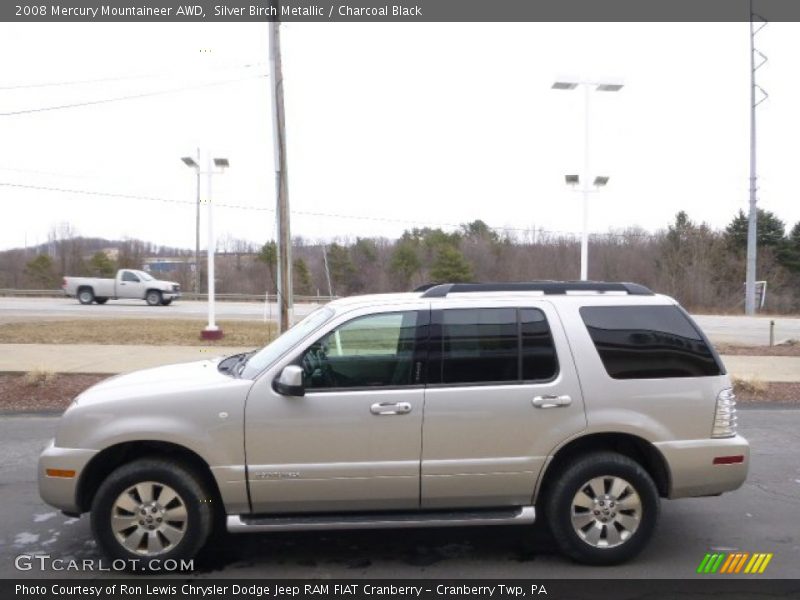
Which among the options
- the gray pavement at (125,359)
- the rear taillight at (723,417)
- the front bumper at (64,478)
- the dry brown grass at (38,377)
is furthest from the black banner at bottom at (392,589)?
the gray pavement at (125,359)

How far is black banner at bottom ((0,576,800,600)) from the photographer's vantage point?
3.85 metres

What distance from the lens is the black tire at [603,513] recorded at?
4219 mm

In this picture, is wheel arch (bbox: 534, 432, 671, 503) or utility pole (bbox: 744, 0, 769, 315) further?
utility pole (bbox: 744, 0, 769, 315)

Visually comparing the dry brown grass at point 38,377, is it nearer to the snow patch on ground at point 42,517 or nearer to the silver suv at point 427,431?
the snow patch on ground at point 42,517

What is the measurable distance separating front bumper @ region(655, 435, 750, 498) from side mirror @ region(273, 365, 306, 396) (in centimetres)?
231

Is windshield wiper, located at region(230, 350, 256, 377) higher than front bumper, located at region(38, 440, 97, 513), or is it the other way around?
windshield wiper, located at region(230, 350, 256, 377)

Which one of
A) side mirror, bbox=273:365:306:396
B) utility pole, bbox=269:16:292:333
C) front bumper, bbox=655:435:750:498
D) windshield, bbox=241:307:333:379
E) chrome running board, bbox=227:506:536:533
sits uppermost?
utility pole, bbox=269:16:292:333

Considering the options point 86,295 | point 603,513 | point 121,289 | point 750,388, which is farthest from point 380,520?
point 86,295

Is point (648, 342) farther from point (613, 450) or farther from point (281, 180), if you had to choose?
point (281, 180)

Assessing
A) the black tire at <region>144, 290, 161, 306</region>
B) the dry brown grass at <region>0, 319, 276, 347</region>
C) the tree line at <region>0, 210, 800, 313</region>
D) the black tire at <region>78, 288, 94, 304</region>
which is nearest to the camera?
the dry brown grass at <region>0, 319, 276, 347</region>

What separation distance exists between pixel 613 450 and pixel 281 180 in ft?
34.0

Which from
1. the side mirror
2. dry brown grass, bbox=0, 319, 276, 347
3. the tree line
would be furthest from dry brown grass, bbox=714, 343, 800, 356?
the tree line
